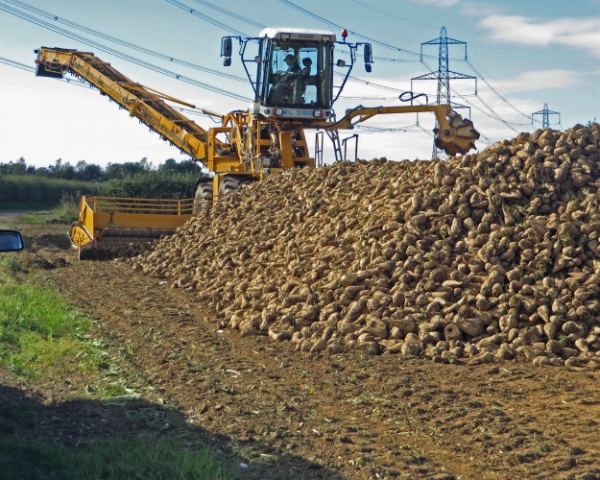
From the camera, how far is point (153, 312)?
10281 millimetres

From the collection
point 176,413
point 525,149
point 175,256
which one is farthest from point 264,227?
point 176,413

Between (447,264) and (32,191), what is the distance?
125 ft

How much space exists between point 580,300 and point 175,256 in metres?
7.79

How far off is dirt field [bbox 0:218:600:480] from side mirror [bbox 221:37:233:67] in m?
7.42

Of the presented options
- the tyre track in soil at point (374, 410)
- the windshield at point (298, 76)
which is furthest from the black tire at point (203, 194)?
the tyre track in soil at point (374, 410)

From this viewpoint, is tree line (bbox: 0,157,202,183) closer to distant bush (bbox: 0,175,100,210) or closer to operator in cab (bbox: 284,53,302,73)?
distant bush (bbox: 0,175,100,210)

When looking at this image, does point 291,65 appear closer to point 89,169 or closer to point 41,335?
point 41,335

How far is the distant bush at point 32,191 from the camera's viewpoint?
4150cm

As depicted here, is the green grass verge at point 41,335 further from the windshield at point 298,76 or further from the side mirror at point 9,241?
the windshield at point 298,76

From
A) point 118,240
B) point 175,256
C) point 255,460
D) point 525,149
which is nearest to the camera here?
point 255,460

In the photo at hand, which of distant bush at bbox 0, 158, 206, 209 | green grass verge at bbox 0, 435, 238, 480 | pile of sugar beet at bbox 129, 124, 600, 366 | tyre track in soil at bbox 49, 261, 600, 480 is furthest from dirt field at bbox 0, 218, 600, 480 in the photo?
distant bush at bbox 0, 158, 206, 209

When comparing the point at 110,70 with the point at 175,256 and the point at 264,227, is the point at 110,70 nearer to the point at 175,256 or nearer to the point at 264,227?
the point at 175,256

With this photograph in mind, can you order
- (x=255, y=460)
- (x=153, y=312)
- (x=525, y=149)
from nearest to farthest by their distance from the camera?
1. (x=255, y=460)
2. (x=525, y=149)
3. (x=153, y=312)

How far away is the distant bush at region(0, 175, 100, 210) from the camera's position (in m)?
41.5
